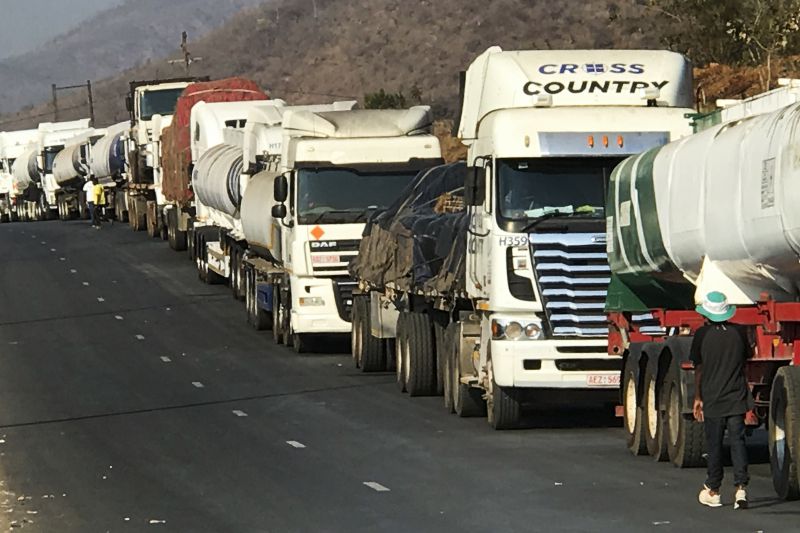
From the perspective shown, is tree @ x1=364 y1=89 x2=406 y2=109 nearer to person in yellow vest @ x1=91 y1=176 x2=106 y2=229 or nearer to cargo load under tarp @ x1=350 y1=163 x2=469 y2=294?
person in yellow vest @ x1=91 y1=176 x2=106 y2=229

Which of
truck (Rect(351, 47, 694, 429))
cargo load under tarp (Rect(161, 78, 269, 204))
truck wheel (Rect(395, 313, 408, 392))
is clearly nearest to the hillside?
cargo load under tarp (Rect(161, 78, 269, 204))

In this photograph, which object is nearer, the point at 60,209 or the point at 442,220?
the point at 442,220

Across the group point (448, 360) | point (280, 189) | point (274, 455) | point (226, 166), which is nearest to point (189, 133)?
point (226, 166)

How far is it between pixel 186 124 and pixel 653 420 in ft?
101

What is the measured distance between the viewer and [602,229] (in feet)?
63.1

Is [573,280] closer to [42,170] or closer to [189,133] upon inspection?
[189,133]

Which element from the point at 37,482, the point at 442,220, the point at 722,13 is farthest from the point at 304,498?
the point at 722,13

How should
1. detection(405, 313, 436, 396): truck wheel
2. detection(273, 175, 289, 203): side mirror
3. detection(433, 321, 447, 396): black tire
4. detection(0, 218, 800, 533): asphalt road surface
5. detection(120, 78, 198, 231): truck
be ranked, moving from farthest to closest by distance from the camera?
detection(120, 78, 198, 231): truck
detection(273, 175, 289, 203): side mirror
detection(405, 313, 436, 396): truck wheel
detection(433, 321, 447, 396): black tire
detection(0, 218, 800, 533): asphalt road surface

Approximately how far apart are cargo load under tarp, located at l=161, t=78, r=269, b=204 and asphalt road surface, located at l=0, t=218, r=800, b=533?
1215 cm

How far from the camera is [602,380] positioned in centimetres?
1923

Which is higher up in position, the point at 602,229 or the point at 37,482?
the point at 602,229

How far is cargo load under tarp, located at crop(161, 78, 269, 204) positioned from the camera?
44750mm

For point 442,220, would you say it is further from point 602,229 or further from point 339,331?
point 339,331

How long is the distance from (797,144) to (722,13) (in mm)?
37460
